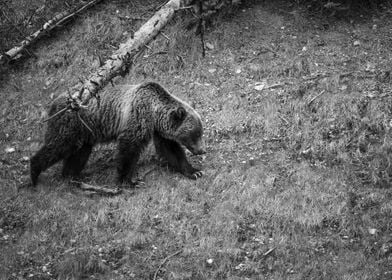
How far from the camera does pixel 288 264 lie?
751 cm

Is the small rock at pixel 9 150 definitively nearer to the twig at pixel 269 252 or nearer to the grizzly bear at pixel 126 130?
the grizzly bear at pixel 126 130

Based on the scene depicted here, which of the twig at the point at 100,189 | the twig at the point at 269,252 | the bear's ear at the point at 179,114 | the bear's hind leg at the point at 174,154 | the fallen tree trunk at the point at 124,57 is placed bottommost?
the twig at the point at 269,252

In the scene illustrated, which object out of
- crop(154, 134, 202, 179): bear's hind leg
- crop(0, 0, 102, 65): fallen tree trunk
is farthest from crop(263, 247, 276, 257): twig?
crop(0, 0, 102, 65): fallen tree trunk

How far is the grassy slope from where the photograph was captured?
7.68m

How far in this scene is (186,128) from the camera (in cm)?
Answer: 975

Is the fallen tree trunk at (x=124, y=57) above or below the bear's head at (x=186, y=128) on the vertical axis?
above

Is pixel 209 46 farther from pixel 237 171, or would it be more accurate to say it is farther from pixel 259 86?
pixel 237 171

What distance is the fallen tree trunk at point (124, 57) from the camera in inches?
338

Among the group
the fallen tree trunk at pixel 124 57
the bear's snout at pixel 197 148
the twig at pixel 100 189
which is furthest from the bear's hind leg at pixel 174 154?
the fallen tree trunk at pixel 124 57

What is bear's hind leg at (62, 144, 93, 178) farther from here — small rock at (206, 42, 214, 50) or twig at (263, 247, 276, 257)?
twig at (263, 247, 276, 257)

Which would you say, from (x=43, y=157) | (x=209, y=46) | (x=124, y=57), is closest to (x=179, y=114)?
(x=124, y=57)

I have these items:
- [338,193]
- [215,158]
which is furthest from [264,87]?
[338,193]

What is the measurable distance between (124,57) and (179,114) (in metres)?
1.28

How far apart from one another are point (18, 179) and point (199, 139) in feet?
10.3
